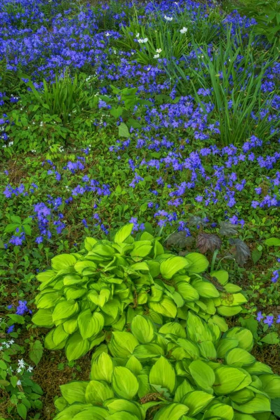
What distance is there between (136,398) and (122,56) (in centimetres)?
395

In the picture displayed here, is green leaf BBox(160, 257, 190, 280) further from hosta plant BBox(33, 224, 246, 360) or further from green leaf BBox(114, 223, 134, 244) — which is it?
green leaf BBox(114, 223, 134, 244)

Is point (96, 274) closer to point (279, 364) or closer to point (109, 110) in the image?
point (279, 364)

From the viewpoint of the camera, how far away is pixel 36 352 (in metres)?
2.47

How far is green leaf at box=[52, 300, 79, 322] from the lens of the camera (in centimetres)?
237

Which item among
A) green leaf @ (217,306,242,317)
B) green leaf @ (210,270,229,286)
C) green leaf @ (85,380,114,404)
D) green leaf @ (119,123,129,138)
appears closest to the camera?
green leaf @ (85,380,114,404)

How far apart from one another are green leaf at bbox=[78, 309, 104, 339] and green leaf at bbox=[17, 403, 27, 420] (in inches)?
17.4

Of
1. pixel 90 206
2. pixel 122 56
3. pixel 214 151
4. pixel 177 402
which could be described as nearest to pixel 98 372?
pixel 177 402

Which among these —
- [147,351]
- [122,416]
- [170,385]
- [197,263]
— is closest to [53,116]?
[197,263]

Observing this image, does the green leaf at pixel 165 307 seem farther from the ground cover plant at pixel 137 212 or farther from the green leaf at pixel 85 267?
the green leaf at pixel 85 267

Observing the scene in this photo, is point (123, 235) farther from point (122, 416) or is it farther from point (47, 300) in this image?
point (122, 416)

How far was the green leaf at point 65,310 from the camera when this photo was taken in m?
2.37

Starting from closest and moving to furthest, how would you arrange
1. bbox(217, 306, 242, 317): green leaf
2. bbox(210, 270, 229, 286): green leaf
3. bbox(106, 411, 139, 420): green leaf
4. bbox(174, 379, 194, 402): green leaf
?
bbox(106, 411, 139, 420): green leaf < bbox(174, 379, 194, 402): green leaf < bbox(217, 306, 242, 317): green leaf < bbox(210, 270, 229, 286): green leaf

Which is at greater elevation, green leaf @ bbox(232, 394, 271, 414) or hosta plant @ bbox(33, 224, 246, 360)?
hosta plant @ bbox(33, 224, 246, 360)

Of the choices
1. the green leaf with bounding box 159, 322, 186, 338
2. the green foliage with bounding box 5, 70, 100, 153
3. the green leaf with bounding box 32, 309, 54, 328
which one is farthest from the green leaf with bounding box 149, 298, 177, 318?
the green foliage with bounding box 5, 70, 100, 153
